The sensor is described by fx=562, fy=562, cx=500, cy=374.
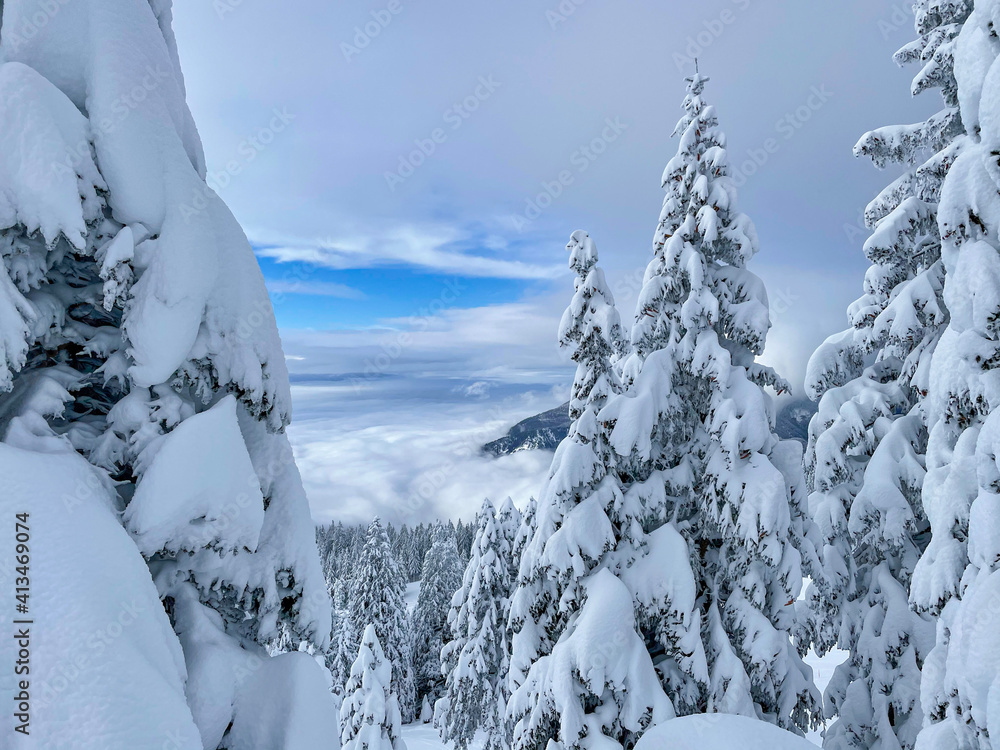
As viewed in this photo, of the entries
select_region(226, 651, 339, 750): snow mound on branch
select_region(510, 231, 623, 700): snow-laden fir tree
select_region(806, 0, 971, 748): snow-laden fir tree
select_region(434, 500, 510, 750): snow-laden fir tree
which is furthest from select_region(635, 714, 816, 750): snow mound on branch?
select_region(434, 500, 510, 750): snow-laden fir tree

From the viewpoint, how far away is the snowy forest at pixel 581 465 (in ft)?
11.6

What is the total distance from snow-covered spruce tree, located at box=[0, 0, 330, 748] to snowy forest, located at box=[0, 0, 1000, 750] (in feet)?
0.07

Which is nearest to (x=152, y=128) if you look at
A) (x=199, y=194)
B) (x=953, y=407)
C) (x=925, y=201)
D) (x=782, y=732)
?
(x=199, y=194)

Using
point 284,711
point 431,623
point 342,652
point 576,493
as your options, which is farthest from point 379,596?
point 284,711

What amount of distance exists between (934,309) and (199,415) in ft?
41.5

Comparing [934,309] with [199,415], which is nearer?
[199,415]

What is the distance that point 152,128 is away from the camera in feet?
13.8

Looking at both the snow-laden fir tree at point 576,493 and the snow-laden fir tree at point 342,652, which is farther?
the snow-laden fir tree at point 342,652

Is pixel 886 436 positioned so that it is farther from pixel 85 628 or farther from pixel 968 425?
pixel 85 628

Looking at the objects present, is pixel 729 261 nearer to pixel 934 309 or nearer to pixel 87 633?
pixel 934 309

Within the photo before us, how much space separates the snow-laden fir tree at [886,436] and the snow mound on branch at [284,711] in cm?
917

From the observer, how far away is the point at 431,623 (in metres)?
48.3

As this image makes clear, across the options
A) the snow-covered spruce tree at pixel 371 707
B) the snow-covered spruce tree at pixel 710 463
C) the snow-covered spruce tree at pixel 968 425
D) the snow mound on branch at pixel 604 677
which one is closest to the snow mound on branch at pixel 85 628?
the snow mound on branch at pixel 604 677

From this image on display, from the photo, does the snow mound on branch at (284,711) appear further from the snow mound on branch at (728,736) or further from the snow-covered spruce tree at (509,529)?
the snow-covered spruce tree at (509,529)
